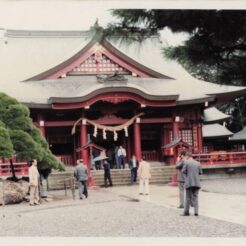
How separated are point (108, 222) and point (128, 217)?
21.2 inches

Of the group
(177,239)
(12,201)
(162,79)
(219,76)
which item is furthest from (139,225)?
(162,79)

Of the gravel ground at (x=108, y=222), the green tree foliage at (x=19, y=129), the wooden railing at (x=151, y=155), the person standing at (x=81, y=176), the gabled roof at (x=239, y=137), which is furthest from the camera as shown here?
the gabled roof at (x=239, y=137)

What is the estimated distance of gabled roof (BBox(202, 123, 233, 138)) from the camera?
72.8ft

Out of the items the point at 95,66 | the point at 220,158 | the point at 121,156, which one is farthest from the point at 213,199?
the point at 95,66

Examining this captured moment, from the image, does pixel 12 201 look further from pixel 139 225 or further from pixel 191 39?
pixel 191 39

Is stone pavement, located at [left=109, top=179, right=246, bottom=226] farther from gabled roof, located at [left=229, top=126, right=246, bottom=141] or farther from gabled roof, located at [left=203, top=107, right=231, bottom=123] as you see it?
gabled roof, located at [left=229, top=126, right=246, bottom=141]

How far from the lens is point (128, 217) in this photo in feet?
28.1

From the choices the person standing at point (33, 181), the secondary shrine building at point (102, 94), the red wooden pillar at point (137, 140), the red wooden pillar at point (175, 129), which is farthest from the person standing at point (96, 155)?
the person standing at point (33, 181)

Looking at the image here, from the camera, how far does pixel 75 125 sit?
1712 cm

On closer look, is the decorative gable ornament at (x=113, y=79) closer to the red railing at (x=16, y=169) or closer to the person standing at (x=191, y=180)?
the red railing at (x=16, y=169)

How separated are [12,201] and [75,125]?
604 centimetres

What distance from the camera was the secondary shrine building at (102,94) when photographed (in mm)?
16969

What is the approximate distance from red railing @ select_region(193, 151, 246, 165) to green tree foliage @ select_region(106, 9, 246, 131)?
1196 centimetres

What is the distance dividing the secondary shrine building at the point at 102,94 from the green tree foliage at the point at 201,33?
1076cm
